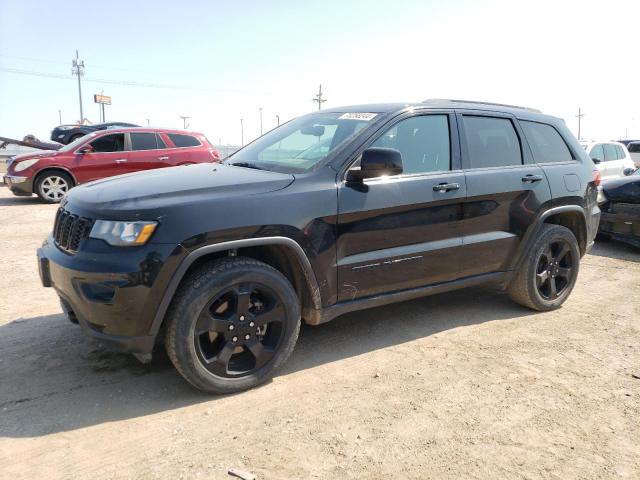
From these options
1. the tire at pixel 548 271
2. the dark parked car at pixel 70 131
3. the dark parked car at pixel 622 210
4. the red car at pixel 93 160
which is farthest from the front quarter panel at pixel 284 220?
the dark parked car at pixel 70 131

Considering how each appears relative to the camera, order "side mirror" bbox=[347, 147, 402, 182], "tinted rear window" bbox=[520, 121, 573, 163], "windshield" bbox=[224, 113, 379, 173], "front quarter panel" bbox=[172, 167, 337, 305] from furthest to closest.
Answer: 1. "tinted rear window" bbox=[520, 121, 573, 163]
2. "windshield" bbox=[224, 113, 379, 173]
3. "side mirror" bbox=[347, 147, 402, 182]
4. "front quarter panel" bbox=[172, 167, 337, 305]

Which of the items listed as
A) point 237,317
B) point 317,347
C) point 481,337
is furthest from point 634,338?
point 237,317

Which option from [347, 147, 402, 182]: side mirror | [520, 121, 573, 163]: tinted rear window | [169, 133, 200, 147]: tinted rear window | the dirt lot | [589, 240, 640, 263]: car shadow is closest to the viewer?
the dirt lot

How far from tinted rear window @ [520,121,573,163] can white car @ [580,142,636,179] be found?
8117 millimetres

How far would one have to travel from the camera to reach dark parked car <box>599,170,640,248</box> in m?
7.14

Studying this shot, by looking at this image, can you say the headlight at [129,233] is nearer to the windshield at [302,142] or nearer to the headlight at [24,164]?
the windshield at [302,142]

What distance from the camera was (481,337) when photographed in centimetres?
396

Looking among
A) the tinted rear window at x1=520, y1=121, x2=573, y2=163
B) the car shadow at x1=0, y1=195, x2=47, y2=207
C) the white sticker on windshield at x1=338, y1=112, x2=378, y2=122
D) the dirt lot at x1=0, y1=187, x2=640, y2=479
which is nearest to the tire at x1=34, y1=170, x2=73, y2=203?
the car shadow at x1=0, y1=195, x2=47, y2=207

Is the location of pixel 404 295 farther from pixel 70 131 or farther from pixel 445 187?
pixel 70 131

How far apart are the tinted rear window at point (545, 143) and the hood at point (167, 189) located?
2.44 m

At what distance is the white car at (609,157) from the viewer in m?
12.1

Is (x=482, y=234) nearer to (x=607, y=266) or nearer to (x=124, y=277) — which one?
(x=124, y=277)

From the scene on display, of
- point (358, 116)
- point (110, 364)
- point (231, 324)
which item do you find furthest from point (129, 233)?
point (358, 116)

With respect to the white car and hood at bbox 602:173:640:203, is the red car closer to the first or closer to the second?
hood at bbox 602:173:640:203
